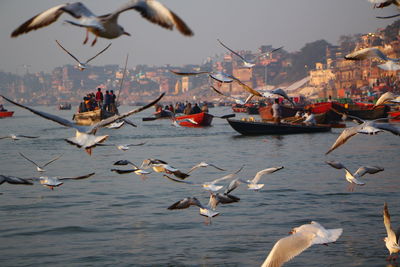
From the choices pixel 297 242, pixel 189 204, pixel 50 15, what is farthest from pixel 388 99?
pixel 50 15

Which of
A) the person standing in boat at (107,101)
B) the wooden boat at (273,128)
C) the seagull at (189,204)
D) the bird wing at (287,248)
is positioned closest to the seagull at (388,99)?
the seagull at (189,204)

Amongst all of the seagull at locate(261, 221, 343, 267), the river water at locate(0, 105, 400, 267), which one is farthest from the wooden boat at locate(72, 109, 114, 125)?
the seagull at locate(261, 221, 343, 267)

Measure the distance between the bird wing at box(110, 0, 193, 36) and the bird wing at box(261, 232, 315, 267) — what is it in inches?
89.1

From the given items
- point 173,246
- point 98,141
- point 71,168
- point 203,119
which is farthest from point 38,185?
point 203,119

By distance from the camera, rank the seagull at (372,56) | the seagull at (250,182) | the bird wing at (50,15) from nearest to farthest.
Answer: the bird wing at (50,15), the seagull at (372,56), the seagull at (250,182)

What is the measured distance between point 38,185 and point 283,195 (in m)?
5.83

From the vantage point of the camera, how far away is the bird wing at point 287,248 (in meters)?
5.86

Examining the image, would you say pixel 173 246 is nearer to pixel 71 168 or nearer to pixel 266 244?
pixel 266 244

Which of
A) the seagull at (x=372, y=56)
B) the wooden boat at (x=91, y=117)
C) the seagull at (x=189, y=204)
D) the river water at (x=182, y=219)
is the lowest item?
the river water at (x=182, y=219)

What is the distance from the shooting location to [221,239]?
30.4 ft

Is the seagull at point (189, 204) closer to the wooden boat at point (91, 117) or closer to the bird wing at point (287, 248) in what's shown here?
the bird wing at point (287, 248)

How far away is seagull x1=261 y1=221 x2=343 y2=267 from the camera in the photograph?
588 centimetres

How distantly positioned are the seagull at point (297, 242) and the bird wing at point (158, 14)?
7.45 feet

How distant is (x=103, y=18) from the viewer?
591 cm
